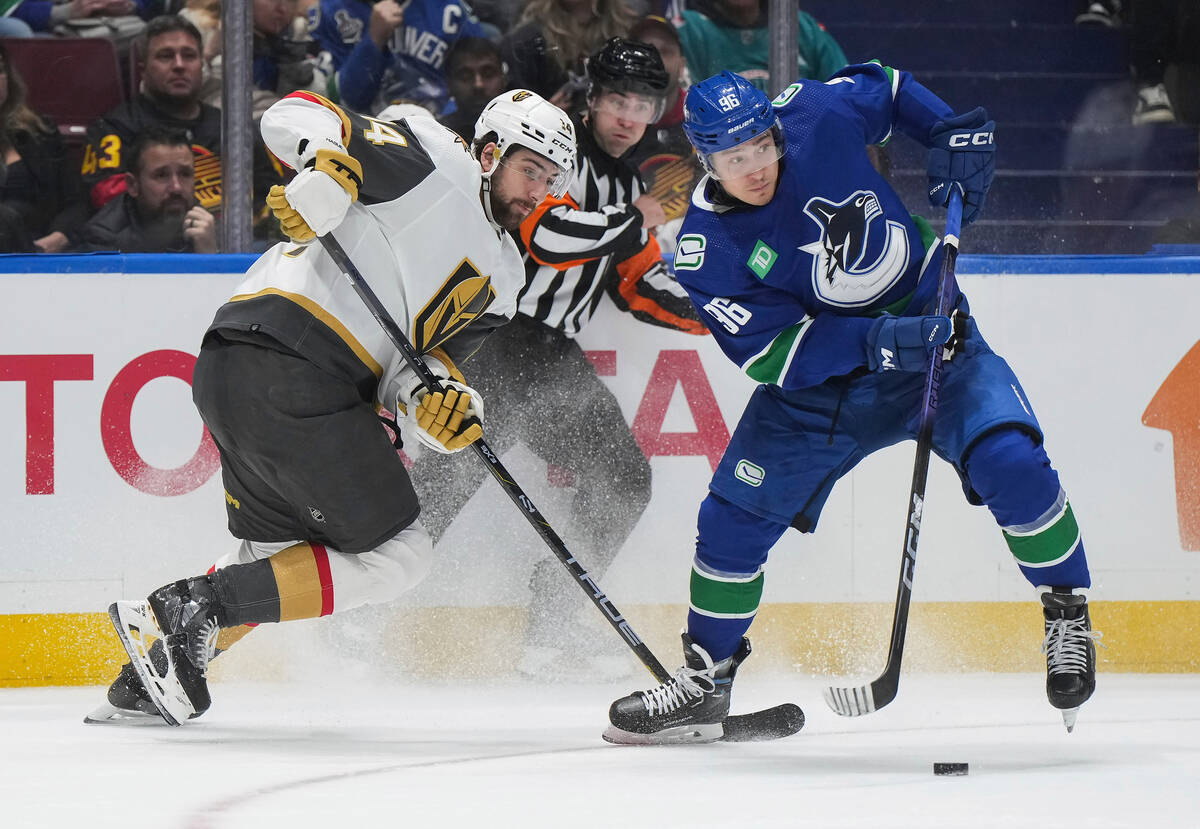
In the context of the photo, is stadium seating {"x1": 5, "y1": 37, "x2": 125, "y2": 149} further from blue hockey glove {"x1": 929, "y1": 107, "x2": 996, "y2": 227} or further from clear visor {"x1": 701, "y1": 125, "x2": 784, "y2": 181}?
blue hockey glove {"x1": 929, "y1": 107, "x2": 996, "y2": 227}

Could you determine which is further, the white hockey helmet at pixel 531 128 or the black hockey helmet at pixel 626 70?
the black hockey helmet at pixel 626 70

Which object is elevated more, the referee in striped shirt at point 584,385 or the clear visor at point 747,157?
the clear visor at point 747,157

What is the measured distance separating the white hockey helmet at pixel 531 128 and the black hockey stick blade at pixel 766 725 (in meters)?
1.08

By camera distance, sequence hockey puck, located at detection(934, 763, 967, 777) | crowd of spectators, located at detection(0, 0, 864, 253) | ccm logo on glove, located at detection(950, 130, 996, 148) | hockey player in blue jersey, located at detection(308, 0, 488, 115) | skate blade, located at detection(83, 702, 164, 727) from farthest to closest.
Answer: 1. hockey player in blue jersey, located at detection(308, 0, 488, 115)
2. crowd of spectators, located at detection(0, 0, 864, 253)
3. skate blade, located at detection(83, 702, 164, 727)
4. ccm logo on glove, located at detection(950, 130, 996, 148)
5. hockey puck, located at detection(934, 763, 967, 777)

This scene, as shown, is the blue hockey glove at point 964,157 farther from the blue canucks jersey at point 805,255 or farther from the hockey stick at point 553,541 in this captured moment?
the hockey stick at point 553,541

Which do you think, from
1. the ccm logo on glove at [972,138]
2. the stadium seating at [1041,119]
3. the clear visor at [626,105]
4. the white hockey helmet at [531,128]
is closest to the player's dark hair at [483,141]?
the white hockey helmet at [531,128]

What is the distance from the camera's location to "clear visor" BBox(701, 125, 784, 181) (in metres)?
2.45

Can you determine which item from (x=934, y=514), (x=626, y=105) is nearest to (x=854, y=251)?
(x=626, y=105)

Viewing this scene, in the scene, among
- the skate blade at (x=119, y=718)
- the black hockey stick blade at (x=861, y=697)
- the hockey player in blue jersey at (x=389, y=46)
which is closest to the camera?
the black hockey stick blade at (x=861, y=697)

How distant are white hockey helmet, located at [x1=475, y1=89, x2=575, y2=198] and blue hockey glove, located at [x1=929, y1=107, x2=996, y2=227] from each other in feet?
2.26

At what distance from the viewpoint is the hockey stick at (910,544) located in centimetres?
236

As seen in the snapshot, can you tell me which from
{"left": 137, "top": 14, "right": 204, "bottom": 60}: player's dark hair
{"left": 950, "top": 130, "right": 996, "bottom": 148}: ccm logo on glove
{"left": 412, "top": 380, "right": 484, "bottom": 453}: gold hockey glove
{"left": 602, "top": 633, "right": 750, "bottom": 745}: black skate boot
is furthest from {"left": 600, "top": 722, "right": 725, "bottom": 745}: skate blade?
{"left": 137, "top": 14, "right": 204, "bottom": 60}: player's dark hair

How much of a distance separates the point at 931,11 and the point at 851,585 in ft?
5.69

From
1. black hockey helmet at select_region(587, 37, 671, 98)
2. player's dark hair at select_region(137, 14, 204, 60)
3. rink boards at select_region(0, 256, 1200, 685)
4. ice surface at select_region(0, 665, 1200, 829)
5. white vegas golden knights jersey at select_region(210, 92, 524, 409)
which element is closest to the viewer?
ice surface at select_region(0, 665, 1200, 829)
